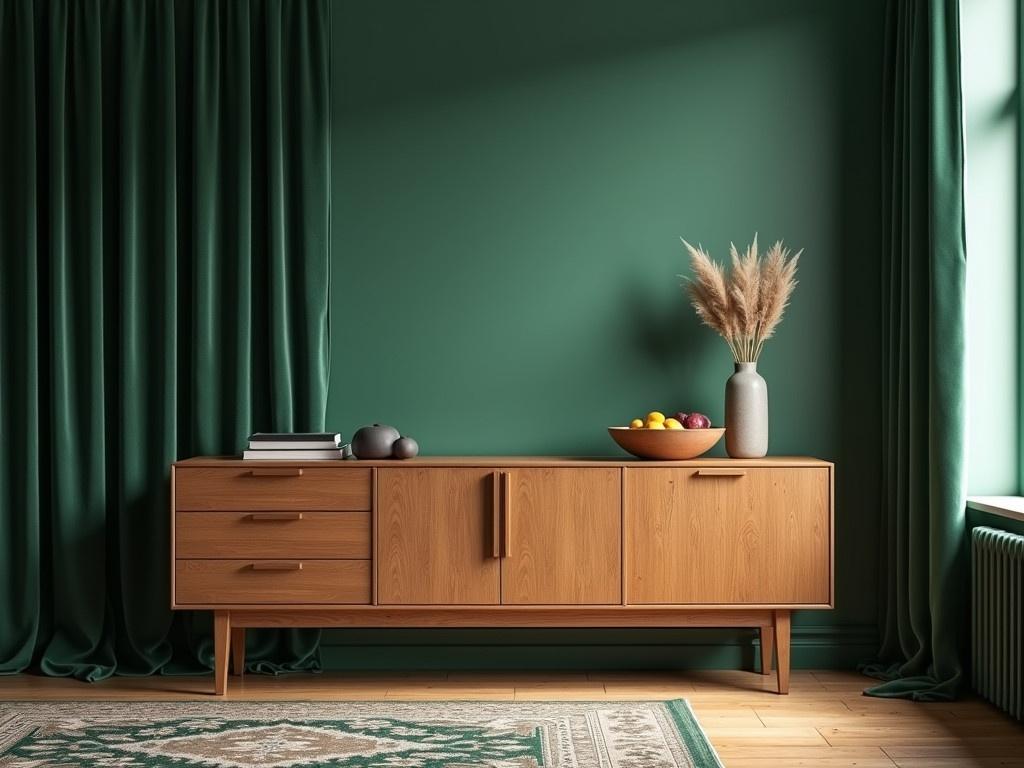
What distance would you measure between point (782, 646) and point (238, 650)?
1784 mm

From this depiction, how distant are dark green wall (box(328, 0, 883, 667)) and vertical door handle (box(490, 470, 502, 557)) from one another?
44 cm

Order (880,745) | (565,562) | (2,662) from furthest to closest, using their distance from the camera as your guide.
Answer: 1. (2,662)
2. (565,562)
3. (880,745)

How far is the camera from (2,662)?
3877 mm

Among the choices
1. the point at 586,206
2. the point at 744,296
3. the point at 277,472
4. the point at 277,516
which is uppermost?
the point at 586,206

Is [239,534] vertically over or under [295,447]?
under

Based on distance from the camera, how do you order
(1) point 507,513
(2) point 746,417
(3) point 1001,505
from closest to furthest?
(3) point 1001,505 → (1) point 507,513 → (2) point 746,417

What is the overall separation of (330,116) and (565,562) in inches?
68.4

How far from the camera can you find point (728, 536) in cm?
354

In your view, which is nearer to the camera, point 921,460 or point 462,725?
point 462,725

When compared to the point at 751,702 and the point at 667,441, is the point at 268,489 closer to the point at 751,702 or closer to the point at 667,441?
the point at 667,441

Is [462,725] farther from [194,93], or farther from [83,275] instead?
[194,93]

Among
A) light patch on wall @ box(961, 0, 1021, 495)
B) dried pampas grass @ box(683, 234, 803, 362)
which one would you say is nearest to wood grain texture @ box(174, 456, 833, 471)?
dried pampas grass @ box(683, 234, 803, 362)

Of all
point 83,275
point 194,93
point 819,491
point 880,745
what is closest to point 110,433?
point 83,275

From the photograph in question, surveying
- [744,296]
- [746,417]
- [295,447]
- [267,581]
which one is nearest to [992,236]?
[744,296]
